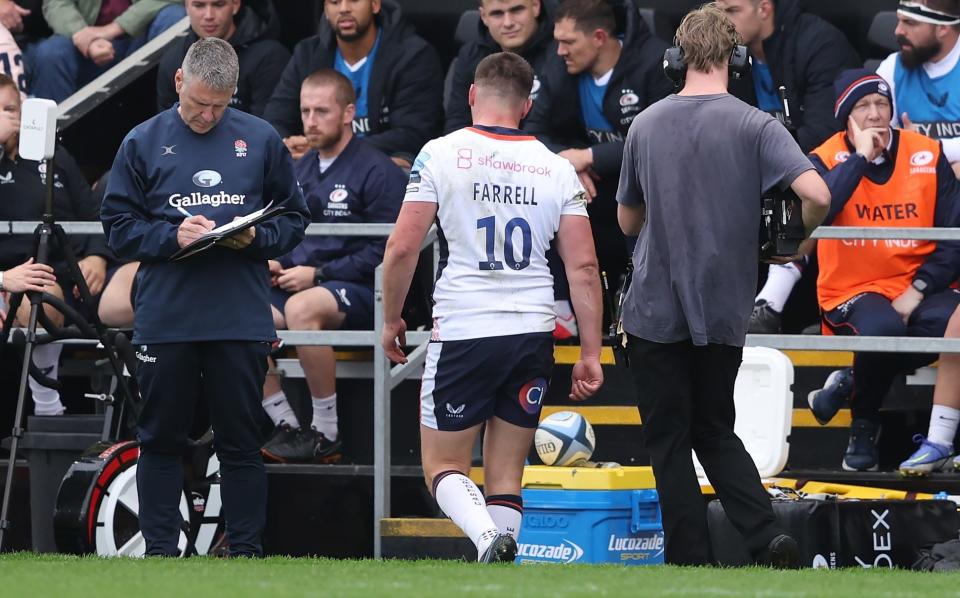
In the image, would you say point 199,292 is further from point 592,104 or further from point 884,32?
point 884,32

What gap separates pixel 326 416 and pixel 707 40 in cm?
301

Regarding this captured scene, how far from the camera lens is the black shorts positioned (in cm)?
575

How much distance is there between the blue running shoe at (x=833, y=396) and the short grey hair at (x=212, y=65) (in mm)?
3062

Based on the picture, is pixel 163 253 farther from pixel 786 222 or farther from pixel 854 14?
pixel 854 14

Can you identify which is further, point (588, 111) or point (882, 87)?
A: point (588, 111)

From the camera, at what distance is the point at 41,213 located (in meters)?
8.47

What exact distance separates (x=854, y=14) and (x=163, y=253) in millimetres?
5158

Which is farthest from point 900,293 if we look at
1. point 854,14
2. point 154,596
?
point 154,596

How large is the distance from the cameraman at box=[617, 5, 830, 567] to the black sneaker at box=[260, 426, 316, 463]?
8.05ft

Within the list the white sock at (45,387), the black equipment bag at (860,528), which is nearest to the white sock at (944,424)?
the black equipment bag at (860,528)

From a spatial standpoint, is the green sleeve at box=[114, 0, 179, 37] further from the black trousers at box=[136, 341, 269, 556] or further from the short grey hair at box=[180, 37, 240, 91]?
the black trousers at box=[136, 341, 269, 556]

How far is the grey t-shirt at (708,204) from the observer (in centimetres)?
561

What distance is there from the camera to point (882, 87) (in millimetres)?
7590

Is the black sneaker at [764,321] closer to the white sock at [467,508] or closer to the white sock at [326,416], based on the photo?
the white sock at [326,416]
